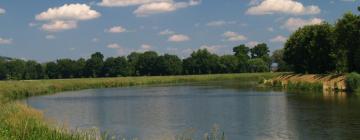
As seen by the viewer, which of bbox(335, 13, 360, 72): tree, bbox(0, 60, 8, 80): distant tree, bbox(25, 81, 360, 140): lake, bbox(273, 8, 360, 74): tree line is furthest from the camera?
bbox(0, 60, 8, 80): distant tree

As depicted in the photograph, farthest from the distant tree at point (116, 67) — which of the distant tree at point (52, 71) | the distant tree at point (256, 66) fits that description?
the distant tree at point (256, 66)

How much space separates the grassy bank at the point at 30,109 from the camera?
20.3 metres

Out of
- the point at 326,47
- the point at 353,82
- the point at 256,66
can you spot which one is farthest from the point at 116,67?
the point at 353,82

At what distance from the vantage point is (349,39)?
6531 centimetres

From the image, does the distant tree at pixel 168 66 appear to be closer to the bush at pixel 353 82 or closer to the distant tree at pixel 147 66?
the distant tree at pixel 147 66

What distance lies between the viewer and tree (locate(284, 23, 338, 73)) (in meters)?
75.1

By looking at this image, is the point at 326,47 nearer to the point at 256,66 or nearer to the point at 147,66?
the point at 256,66

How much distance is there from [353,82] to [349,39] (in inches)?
346

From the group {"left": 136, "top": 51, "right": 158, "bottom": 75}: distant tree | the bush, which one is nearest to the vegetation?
the bush

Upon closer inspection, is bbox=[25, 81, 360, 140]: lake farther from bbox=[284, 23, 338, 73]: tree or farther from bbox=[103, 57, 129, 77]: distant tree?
bbox=[103, 57, 129, 77]: distant tree

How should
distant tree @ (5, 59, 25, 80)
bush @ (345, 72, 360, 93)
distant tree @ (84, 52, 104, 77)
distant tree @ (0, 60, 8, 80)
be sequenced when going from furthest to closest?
distant tree @ (84, 52, 104, 77), distant tree @ (0, 60, 8, 80), distant tree @ (5, 59, 25, 80), bush @ (345, 72, 360, 93)

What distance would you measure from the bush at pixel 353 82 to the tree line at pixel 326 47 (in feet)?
19.7

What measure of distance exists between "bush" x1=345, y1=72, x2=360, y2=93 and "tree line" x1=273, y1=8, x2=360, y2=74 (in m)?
6.02

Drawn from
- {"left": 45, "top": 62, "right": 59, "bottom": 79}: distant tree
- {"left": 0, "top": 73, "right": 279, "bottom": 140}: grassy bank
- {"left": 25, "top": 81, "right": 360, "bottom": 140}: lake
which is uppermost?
{"left": 45, "top": 62, "right": 59, "bottom": 79}: distant tree
